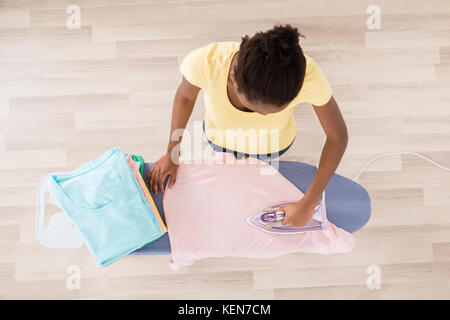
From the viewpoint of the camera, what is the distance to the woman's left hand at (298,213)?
1.16 m

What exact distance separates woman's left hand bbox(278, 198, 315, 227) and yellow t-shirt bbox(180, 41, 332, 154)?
0.24 metres

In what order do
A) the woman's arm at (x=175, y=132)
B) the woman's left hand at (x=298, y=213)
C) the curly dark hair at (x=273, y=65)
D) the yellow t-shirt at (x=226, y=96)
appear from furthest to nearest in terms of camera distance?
the woman's left hand at (x=298, y=213), the woman's arm at (x=175, y=132), the yellow t-shirt at (x=226, y=96), the curly dark hair at (x=273, y=65)

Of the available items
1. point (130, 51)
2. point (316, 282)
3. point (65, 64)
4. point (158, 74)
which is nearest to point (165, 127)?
point (158, 74)

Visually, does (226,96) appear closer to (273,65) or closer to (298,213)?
(273,65)

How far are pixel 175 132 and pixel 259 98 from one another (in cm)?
49

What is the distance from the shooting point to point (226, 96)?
91 cm

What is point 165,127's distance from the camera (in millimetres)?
1660

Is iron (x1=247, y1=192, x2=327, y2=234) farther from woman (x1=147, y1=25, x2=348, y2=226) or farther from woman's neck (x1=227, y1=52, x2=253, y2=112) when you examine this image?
woman's neck (x1=227, y1=52, x2=253, y2=112)

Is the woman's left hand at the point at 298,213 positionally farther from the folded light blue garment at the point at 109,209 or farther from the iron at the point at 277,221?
the folded light blue garment at the point at 109,209

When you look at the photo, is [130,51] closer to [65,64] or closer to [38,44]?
[65,64]

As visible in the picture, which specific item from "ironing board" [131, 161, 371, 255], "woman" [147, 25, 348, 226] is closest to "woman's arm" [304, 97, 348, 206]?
"woman" [147, 25, 348, 226]

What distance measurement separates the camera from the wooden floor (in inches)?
63.2

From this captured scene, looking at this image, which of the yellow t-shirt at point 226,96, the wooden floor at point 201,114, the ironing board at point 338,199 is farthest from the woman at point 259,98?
the wooden floor at point 201,114

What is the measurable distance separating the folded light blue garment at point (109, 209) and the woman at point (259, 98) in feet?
0.42
